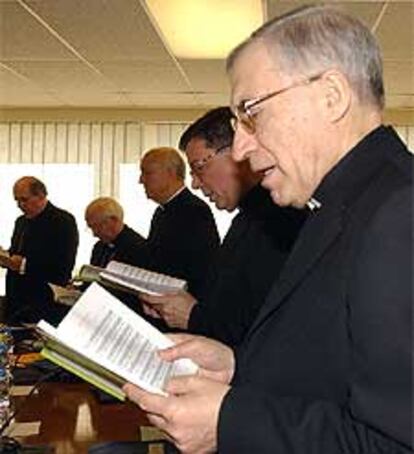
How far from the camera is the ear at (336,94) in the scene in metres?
1.12

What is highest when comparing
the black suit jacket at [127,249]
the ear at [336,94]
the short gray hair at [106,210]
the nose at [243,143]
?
the short gray hair at [106,210]

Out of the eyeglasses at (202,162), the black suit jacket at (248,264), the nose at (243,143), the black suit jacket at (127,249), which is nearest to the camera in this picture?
the nose at (243,143)

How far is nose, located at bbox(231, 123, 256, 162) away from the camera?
1269 millimetres

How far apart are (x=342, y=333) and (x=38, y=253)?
4129 mm

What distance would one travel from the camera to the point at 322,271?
112 centimetres

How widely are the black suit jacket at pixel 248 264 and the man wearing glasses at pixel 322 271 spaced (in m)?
0.75

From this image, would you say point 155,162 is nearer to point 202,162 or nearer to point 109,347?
point 202,162

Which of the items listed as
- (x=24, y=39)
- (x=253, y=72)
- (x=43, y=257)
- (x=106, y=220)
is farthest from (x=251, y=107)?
(x=43, y=257)

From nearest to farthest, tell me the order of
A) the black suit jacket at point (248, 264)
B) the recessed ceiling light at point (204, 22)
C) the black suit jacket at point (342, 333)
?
the black suit jacket at point (342, 333)
the black suit jacket at point (248, 264)
the recessed ceiling light at point (204, 22)

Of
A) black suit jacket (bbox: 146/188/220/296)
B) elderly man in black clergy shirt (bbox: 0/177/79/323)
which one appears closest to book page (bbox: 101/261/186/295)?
black suit jacket (bbox: 146/188/220/296)

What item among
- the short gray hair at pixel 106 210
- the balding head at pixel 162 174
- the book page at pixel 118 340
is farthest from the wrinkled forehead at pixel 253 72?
the short gray hair at pixel 106 210

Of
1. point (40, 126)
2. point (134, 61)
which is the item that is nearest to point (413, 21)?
point (134, 61)

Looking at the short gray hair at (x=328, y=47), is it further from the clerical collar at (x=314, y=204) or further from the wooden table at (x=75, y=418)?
the wooden table at (x=75, y=418)

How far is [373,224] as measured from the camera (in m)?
0.94
